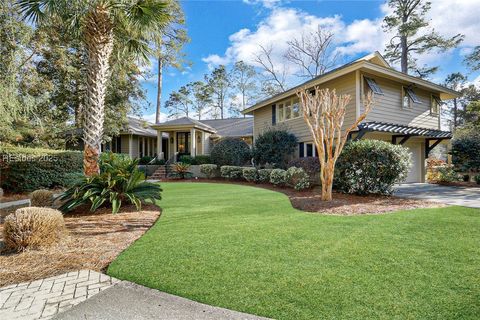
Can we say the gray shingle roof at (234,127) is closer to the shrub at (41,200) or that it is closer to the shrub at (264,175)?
the shrub at (264,175)

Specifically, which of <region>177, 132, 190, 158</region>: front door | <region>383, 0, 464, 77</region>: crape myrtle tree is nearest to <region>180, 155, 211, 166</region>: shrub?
<region>177, 132, 190, 158</region>: front door

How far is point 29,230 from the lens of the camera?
3.79 metres

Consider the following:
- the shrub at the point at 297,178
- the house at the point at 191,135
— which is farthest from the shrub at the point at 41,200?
the house at the point at 191,135

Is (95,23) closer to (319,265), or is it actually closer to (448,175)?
(319,265)

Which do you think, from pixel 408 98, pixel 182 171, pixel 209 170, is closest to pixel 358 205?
pixel 408 98

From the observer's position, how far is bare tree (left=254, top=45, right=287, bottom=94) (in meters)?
25.3

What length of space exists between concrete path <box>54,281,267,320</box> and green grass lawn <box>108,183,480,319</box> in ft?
0.32

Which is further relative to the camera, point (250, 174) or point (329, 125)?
point (250, 174)

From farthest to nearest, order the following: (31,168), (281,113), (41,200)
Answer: (281,113), (31,168), (41,200)

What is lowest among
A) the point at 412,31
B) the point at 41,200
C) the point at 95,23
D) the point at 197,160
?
the point at 41,200

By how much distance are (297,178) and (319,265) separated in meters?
7.36

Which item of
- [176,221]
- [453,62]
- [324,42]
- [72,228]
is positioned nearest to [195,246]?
[176,221]

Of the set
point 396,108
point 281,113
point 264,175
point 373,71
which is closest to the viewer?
point 373,71

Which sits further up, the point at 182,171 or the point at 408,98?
the point at 408,98
